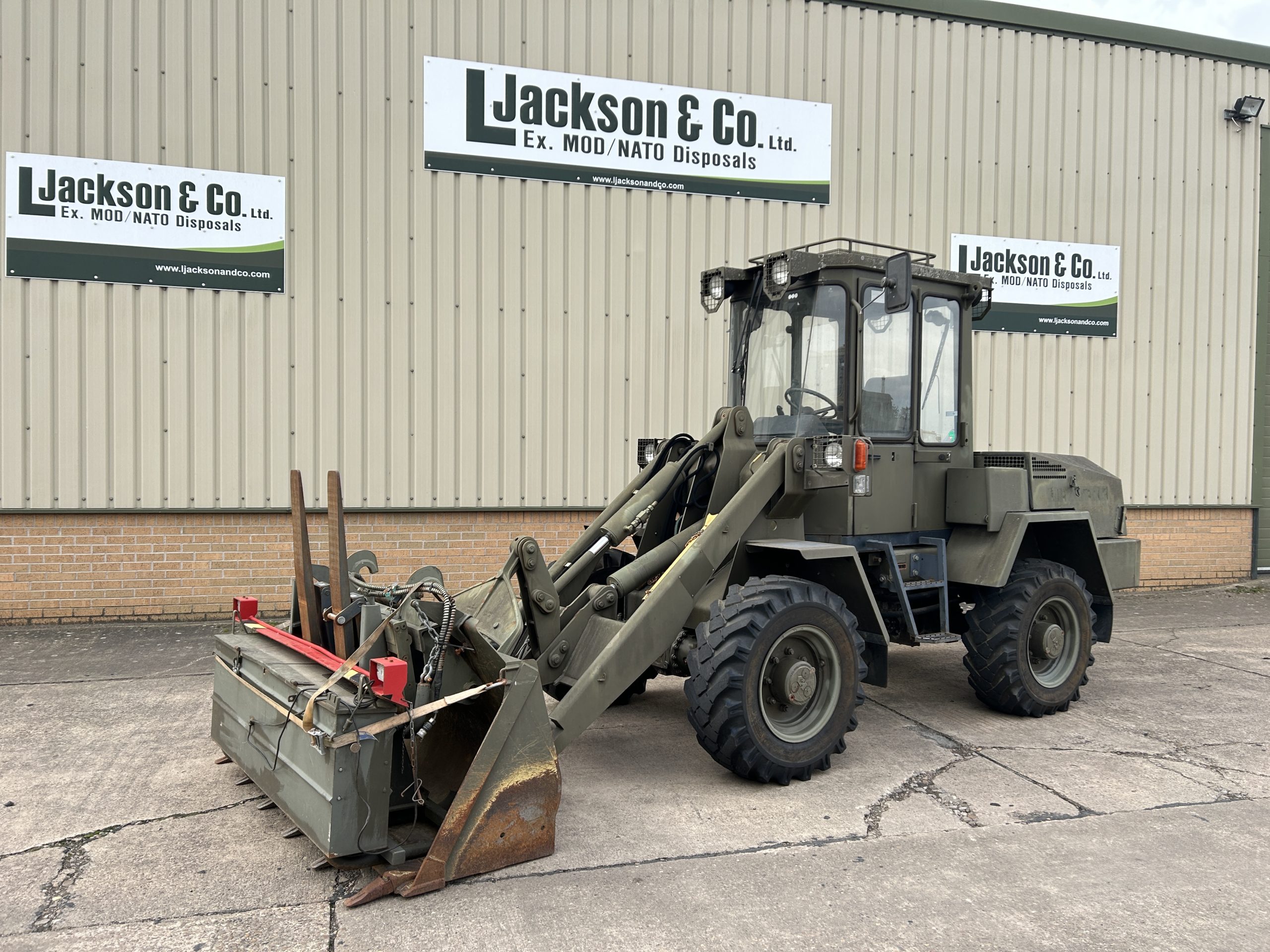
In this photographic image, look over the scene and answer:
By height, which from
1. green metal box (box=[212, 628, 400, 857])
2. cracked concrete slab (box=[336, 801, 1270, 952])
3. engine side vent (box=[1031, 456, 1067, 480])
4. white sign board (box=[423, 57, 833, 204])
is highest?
white sign board (box=[423, 57, 833, 204])

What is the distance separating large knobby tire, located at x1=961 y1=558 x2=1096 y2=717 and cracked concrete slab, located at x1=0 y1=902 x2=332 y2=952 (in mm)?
4238

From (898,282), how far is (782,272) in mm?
688

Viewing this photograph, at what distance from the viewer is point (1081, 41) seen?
37.3ft

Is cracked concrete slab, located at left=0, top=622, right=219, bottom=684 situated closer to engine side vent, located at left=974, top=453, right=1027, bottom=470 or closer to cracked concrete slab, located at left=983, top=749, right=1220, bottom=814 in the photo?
cracked concrete slab, located at left=983, top=749, right=1220, bottom=814

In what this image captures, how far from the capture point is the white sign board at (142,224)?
8633 millimetres

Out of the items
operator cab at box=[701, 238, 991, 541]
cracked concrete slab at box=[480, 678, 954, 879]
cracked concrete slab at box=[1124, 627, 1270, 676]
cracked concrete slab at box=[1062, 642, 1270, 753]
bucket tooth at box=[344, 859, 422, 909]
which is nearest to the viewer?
bucket tooth at box=[344, 859, 422, 909]

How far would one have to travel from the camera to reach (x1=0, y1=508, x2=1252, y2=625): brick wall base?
8.79m

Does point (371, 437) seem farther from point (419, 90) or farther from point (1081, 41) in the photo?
point (1081, 41)

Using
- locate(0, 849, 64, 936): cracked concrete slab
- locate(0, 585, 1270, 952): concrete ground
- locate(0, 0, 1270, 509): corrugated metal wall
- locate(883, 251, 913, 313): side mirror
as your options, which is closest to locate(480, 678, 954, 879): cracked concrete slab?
locate(0, 585, 1270, 952): concrete ground

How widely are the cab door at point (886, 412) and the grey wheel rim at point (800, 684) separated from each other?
1.03 metres

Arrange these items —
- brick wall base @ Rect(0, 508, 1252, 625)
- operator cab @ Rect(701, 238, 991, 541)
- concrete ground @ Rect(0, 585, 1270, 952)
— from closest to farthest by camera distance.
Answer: concrete ground @ Rect(0, 585, 1270, 952) < operator cab @ Rect(701, 238, 991, 541) < brick wall base @ Rect(0, 508, 1252, 625)

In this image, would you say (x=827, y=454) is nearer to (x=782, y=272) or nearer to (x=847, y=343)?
(x=847, y=343)

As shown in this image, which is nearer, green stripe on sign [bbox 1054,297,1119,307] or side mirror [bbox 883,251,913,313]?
side mirror [bbox 883,251,913,313]

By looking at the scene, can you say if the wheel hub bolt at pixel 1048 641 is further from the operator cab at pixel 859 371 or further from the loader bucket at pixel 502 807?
the loader bucket at pixel 502 807
